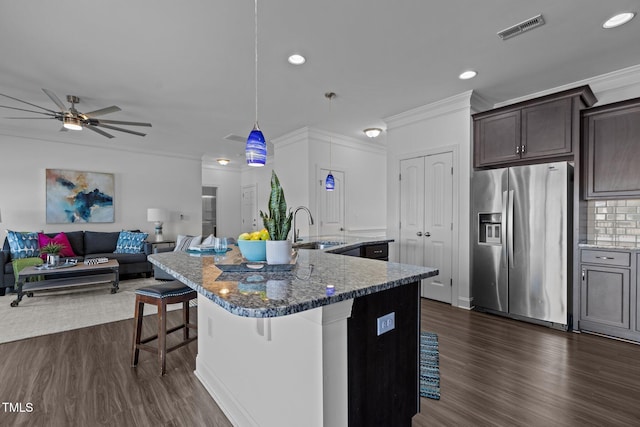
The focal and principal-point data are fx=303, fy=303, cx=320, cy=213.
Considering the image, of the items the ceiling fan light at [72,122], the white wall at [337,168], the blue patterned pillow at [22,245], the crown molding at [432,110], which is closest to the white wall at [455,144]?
the crown molding at [432,110]

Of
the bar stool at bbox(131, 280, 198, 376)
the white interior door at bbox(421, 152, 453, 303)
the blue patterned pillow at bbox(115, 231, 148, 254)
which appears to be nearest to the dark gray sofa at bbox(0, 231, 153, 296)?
the blue patterned pillow at bbox(115, 231, 148, 254)

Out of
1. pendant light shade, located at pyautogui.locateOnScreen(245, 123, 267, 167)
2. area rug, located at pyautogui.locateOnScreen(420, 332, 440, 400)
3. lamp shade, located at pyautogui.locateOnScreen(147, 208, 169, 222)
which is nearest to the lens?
area rug, located at pyautogui.locateOnScreen(420, 332, 440, 400)

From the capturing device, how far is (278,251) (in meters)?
1.60

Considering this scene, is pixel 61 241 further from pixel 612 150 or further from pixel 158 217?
pixel 612 150

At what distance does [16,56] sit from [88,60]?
1.92 ft

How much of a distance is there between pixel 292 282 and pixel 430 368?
1.57 meters

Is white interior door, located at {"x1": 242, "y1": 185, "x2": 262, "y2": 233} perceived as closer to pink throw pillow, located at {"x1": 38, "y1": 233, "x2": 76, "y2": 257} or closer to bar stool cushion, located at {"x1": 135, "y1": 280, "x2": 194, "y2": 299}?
pink throw pillow, located at {"x1": 38, "y1": 233, "x2": 76, "y2": 257}

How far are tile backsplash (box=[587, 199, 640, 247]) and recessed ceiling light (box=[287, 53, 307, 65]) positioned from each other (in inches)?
131

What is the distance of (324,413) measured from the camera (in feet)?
3.78

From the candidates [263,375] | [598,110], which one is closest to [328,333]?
[263,375]

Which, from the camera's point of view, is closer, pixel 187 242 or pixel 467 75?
pixel 467 75

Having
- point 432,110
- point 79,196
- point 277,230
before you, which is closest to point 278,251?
point 277,230

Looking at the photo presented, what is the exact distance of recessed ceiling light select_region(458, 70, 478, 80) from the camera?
3.12m

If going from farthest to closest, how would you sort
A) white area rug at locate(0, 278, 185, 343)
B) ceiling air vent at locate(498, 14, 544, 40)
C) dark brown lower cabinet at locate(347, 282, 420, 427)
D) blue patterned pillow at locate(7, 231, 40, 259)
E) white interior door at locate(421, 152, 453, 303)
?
blue patterned pillow at locate(7, 231, 40, 259) < white interior door at locate(421, 152, 453, 303) < white area rug at locate(0, 278, 185, 343) < ceiling air vent at locate(498, 14, 544, 40) < dark brown lower cabinet at locate(347, 282, 420, 427)
